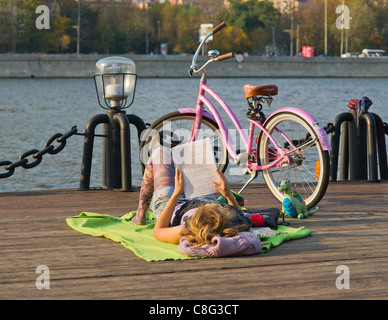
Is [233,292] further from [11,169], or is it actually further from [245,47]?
[245,47]

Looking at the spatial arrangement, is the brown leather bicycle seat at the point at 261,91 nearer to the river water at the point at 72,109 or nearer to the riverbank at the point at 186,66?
the river water at the point at 72,109

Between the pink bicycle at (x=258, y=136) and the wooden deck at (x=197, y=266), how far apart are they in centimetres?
Answer: 46

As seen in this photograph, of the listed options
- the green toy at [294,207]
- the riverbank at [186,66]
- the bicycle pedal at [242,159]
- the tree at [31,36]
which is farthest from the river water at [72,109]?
the green toy at [294,207]

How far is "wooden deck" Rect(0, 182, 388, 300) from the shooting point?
3.39 m

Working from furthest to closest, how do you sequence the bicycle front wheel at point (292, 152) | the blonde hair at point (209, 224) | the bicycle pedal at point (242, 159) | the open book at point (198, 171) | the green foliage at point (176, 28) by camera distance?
1. the green foliage at point (176, 28)
2. the bicycle pedal at point (242, 159)
3. the bicycle front wheel at point (292, 152)
4. the open book at point (198, 171)
5. the blonde hair at point (209, 224)

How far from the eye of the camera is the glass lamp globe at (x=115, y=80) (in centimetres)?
737

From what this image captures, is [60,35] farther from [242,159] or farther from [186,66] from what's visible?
[242,159]

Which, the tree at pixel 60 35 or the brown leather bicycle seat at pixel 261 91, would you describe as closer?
the brown leather bicycle seat at pixel 261 91

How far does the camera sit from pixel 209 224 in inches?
159

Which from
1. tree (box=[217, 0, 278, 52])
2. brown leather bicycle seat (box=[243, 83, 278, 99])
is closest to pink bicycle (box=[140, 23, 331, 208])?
brown leather bicycle seat (box=[243, 83, 278, 99])

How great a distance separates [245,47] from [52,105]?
51934 millimetres

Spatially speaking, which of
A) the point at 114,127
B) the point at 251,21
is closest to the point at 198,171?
the point at 114,127

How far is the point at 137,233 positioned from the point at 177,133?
1847 millimetres

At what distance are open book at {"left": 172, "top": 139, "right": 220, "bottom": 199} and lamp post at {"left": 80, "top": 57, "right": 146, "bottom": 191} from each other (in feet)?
7.94
